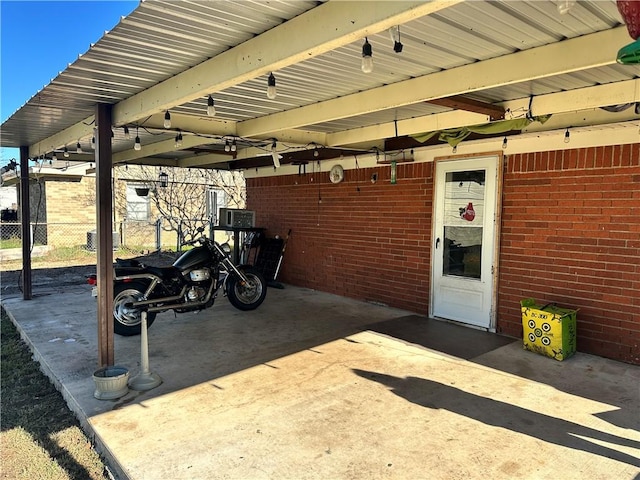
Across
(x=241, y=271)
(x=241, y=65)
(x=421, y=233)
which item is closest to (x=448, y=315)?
(x=421, y=233)

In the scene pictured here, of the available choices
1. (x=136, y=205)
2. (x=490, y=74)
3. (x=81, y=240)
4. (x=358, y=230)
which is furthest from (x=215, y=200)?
(x=490, y=74)

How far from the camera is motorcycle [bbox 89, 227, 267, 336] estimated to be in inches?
191

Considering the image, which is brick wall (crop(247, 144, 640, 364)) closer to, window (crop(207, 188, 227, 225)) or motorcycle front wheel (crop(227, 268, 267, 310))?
motorcycle front wheel (crop(227, 268, 267, 310))

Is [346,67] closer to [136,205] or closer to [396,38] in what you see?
[396,38]

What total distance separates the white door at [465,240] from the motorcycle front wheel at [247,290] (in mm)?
2457

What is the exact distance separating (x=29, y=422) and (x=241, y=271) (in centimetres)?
327

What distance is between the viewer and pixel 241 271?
6.11 meters

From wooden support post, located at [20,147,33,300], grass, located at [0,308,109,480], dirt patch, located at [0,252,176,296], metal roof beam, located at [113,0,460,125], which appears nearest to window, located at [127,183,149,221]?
dirt patch, located at [0,252,176,296]

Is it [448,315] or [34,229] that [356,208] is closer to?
[448,315]

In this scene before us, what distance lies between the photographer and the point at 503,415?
10.2 feet

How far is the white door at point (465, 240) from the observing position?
522 centimetres

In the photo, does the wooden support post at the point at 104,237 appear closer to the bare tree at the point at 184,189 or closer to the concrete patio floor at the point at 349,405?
the concrete patio floor at the point at 349,405

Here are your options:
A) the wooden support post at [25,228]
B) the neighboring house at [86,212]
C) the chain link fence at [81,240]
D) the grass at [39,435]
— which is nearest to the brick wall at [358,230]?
the chain link fence at [81,240]

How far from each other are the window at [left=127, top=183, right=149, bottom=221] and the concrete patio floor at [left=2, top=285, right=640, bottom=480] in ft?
30.8
